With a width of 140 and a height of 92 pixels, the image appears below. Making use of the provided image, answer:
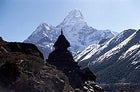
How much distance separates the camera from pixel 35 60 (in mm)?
56969

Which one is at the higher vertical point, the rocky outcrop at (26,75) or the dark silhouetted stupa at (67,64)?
the rocky outcrop at (26,75)

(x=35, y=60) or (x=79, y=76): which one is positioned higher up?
(x=35, y=60)

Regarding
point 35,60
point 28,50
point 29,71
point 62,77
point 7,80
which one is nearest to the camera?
point 7,80

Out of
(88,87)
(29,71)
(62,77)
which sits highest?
(29,71)

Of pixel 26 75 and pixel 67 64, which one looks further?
pixel 67 64

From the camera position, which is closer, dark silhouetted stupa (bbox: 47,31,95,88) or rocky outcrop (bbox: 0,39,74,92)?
rocky outcrop (bbox: 0,39,74,92)

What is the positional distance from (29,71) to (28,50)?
13020 mm

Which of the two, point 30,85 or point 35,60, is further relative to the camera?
point 35,60

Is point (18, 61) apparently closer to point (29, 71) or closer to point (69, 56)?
point (29, 71)

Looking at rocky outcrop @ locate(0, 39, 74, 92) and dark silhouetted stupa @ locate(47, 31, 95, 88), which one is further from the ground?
rocky outcrop @ locate(0, 39, 74, 92)

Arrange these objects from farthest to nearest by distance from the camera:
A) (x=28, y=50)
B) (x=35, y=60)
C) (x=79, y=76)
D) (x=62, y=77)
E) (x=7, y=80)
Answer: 1. (x=79, y=76)
2. (x=28, y=50)
3. (x=62, y=77)
4. (x=35, y=60)
5. (x=7, y=80)

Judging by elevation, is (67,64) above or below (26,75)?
below

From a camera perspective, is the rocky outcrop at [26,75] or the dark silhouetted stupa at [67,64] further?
the dark silhouetted stupa at [67,64]

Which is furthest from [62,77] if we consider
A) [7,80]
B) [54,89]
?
[7,80]
